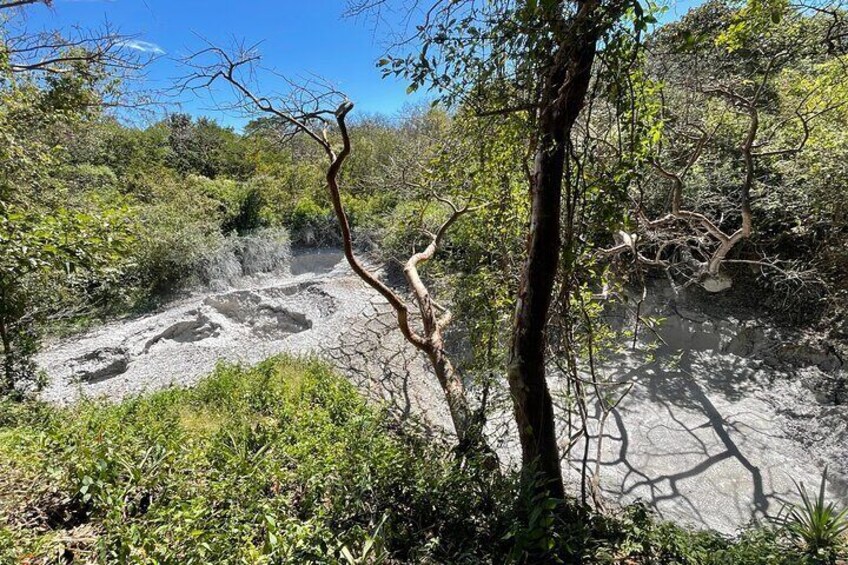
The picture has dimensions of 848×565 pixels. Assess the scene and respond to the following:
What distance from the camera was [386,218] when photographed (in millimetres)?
7965

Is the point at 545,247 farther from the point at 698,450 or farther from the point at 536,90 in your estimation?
the point at 698,450

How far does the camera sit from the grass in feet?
5.25

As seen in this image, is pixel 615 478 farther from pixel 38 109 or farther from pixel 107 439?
pixel 38 109

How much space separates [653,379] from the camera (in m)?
4.57

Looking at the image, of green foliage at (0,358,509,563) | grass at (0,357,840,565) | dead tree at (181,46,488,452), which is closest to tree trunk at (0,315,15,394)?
green foliage at (0,358,509,563)

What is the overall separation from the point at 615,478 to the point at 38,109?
6.48 meters

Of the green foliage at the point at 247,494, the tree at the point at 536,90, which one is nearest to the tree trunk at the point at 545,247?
the tree at the point at 536,90

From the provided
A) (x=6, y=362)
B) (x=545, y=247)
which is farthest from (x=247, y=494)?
(x=6, y=362)

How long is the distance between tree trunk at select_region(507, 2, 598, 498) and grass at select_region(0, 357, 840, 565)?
0.94 ft

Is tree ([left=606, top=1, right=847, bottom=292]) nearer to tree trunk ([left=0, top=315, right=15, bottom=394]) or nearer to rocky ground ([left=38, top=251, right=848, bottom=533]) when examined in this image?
rocky ground ([left=38, top=251, right=848, bottom=533])

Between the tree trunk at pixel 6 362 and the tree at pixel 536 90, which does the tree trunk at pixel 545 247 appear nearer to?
the tree at pixel 536 90

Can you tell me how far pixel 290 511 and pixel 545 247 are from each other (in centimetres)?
187

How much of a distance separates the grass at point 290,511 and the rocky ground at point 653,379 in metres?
1.05

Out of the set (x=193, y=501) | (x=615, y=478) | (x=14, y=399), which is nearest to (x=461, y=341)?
(x=615, y=478)
